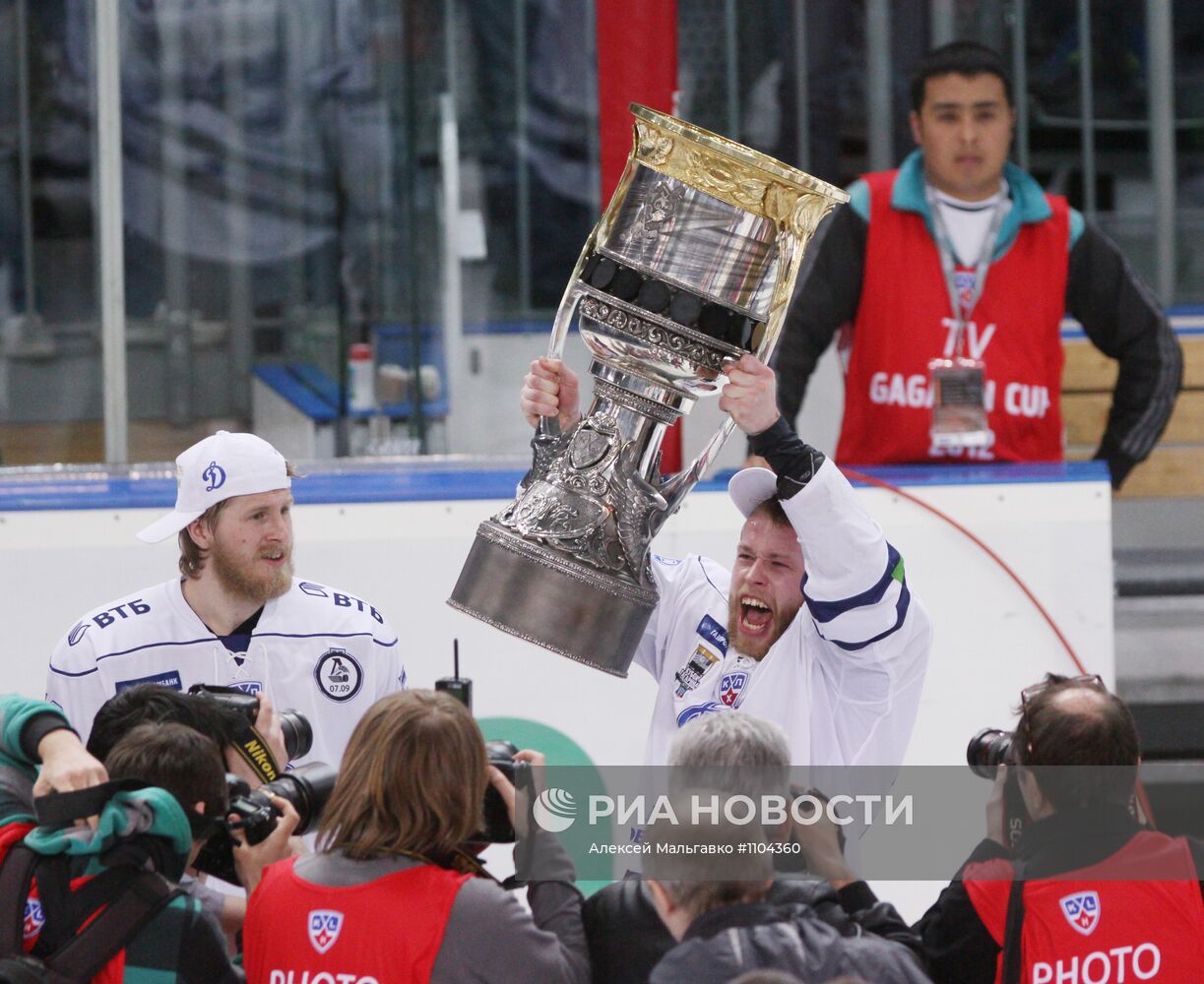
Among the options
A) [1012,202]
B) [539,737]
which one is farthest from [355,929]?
[1012,202]

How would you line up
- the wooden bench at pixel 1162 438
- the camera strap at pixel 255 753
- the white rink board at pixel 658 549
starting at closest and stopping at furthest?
the camera strap at pixel 255 753 < the white rink board at pixel 658 549 < the wooden bench at pixel 1162 438

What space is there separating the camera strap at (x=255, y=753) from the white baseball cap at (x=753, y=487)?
80 centimetres

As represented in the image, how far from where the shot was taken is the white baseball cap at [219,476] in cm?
305

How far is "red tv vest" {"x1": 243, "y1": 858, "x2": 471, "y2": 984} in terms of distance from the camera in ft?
6.83

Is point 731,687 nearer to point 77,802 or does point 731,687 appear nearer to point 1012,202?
point 77,802

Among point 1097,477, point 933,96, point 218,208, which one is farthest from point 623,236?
point 218,208

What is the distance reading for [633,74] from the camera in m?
4.41

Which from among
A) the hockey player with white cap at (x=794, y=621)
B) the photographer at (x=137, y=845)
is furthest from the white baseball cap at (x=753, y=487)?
the photographer at (x=137, y=845)

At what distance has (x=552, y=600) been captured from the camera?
203 cm

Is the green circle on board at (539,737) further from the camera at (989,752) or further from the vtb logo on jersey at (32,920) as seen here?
the vtb logo on jersey at (32,920)

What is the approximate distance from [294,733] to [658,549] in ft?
4.85

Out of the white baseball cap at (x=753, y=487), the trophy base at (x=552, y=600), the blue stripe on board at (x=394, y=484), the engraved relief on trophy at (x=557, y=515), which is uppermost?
the engraved relief on trophy at (x=557, y=515)

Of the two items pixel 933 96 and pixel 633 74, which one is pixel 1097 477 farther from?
pixel 633 74

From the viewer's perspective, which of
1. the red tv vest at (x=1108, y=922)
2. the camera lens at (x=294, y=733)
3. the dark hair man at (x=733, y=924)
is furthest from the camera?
the camera lens at (x=294, y=733)
